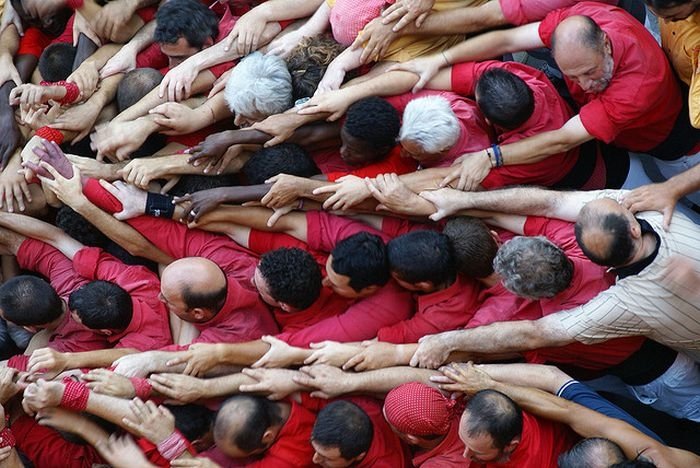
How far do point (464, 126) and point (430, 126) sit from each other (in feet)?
0.87

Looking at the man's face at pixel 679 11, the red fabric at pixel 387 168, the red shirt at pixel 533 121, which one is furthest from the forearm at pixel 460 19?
the man's face at pixel 679 11

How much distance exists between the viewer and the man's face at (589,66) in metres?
4.14

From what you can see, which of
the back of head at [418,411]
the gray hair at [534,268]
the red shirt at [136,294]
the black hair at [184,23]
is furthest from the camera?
the black hair at [184,23]

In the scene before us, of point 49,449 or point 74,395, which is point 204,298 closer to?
point 74,395

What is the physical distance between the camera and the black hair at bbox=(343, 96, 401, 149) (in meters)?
4.38

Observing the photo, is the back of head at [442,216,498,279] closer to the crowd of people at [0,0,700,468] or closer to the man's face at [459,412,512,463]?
the crowd of people at [0,0,700,468]

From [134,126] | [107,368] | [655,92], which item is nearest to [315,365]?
[107,368]

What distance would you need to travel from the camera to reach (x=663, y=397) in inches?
173

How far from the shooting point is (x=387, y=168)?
4.60 meters

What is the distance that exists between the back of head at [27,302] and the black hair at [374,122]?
1.59 metres

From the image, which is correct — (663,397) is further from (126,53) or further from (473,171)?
(126,53)

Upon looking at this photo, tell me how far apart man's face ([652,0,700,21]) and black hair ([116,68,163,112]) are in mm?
2465

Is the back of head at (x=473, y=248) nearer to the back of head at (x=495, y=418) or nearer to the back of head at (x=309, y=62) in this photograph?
the back of head at (x=495, y=418)

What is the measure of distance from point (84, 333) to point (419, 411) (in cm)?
170
